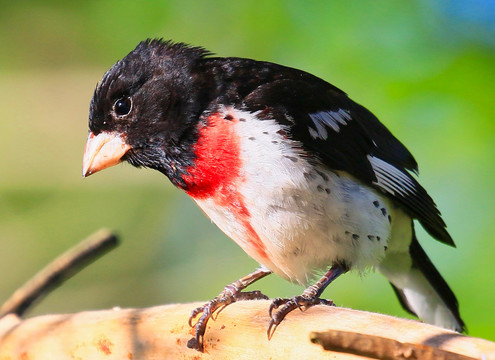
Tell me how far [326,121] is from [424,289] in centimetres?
96

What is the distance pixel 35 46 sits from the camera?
4.46 metres

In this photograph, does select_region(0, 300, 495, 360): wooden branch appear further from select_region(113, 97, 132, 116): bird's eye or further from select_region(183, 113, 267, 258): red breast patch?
select_region(113, 97, 132, 116): bird's eye

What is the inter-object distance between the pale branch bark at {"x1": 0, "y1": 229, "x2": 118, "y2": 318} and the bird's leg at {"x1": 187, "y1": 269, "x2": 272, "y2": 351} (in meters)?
0.40

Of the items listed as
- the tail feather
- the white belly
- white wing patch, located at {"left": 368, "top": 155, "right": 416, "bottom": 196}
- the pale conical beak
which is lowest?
the tail feather

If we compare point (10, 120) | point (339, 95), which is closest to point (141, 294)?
point (10, 120)

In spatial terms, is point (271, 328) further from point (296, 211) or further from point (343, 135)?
point (343, 135)

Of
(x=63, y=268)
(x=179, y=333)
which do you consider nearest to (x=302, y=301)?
(x=179, y=333)

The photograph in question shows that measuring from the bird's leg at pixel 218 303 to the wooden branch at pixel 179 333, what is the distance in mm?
21

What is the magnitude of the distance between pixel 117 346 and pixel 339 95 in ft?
4.05

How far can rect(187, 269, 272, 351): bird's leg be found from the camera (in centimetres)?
214

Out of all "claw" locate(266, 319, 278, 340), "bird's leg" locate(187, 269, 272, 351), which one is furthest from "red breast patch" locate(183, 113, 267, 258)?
"claw" locate(266, 319, 278, 340)

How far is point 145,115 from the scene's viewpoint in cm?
252

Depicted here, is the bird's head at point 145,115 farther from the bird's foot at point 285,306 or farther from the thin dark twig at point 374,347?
the thin dark twig at point 374,347

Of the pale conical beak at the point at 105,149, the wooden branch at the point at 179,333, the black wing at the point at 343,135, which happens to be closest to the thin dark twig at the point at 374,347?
the wooden branch at the point at 179,333
